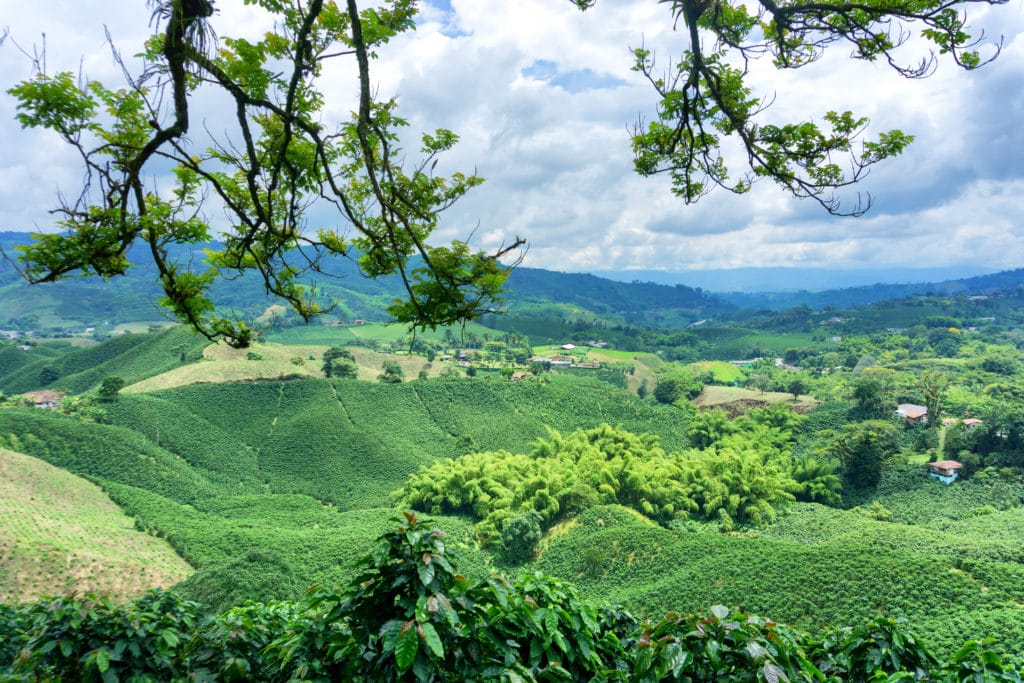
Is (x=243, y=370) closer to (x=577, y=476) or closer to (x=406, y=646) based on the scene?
(x=577, y=476)

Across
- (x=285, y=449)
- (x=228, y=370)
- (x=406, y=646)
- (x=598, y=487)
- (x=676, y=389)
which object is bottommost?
(x=598, y=487)

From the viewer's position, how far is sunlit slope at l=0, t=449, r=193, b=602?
22.2 m

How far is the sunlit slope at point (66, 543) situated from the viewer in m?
22.2

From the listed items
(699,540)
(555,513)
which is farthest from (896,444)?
(555,513)

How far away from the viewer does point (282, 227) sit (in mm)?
4871

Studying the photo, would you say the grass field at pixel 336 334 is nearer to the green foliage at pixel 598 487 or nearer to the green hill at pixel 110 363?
the green hill at pixel 110 363

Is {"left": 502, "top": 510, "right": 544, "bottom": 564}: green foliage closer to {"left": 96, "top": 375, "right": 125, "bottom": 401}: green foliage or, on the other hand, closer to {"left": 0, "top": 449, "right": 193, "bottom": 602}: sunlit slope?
{"left": 0, "top": 449, "right": 193, "bottom": 602}: sunlit slope

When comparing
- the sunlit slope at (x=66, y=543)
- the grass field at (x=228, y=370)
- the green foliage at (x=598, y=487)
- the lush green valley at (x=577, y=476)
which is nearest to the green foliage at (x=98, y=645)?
the lush green valley at (x=577, y=476)

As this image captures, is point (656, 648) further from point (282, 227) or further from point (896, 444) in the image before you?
point (896, 444)

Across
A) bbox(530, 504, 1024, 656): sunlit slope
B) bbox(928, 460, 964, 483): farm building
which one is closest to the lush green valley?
bbox(530, 504, 1024, 656): sunlit slope

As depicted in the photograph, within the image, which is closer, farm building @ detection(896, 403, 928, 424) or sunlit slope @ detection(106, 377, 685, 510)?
sunlit slope @ detection(106, 377, 685, 510)

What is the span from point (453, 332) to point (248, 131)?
110m

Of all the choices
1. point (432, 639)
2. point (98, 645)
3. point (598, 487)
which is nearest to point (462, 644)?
point (432, 639)

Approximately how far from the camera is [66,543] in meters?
24.8
